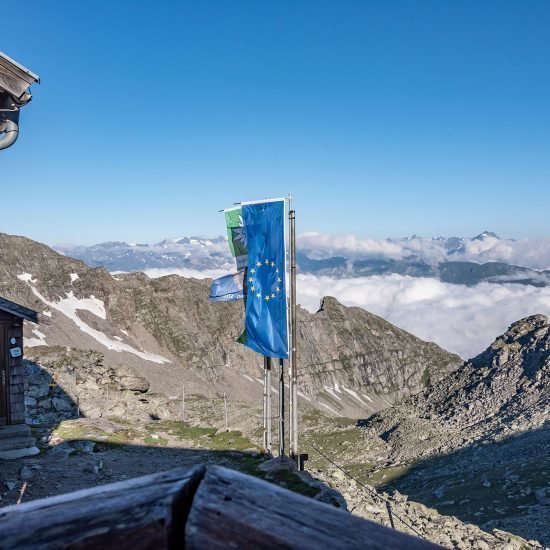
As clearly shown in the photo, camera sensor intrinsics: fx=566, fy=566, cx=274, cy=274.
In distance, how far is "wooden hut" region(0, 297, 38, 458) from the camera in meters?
19.3

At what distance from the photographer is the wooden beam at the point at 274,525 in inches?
57.7

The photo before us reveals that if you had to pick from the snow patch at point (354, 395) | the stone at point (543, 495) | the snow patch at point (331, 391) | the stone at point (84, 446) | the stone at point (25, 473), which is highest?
the stone at point (25, 473)

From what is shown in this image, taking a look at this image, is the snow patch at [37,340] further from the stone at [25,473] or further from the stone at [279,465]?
the stone at [279,465]

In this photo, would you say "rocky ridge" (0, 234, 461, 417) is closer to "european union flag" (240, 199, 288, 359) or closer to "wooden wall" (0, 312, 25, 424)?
"wooden wall" (0, 312, 25, 424)

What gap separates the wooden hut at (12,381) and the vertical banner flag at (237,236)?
7.51 metres

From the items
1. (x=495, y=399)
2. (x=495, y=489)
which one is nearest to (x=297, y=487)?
(x=495, y=489)

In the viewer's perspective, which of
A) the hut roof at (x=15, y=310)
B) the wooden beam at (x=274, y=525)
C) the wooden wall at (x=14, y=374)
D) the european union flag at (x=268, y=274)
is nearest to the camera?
the wooden beam at (x=274, y=525)

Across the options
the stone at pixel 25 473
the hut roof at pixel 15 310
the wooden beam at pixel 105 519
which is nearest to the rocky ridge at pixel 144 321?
the hut roof at pixel 15 310

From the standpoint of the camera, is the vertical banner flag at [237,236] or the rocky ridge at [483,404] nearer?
the vertical banner flag at [237,236]

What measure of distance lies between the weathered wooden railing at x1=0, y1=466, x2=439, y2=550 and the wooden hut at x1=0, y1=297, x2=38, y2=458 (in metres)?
19.6

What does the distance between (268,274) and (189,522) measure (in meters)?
16.7

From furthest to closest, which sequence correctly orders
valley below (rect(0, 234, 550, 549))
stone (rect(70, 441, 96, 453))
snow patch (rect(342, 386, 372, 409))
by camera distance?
snow patch (rect(342, 386, 372, 409)) → stone (rect(70, 441, 96, 453)) → valley below (rect(0, 234, 550, 549))

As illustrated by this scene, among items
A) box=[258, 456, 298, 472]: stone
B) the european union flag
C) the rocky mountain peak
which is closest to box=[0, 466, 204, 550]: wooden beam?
the european union flag

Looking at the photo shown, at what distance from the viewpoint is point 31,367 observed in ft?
177
